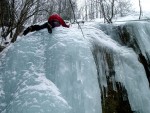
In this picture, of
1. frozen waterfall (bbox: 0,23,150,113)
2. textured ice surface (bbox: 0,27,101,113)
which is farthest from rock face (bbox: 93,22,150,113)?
textured ice surface (bbox: 0,27,101,113)

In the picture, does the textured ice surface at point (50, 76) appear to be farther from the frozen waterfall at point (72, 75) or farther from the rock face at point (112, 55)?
the rock face at point (112, 55)

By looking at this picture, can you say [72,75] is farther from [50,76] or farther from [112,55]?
[112,55]

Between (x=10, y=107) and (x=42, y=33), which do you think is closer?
(x=10, y=107)

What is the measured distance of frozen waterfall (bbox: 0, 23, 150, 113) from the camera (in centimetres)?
359

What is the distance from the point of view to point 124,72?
4.54 metres

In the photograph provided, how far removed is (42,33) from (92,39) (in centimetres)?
92

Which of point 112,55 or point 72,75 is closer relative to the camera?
point 72,75

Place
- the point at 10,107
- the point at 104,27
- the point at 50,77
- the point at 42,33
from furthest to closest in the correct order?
the point at 104,27, the point at 42,33, the point at 50,77, the point at 10,107

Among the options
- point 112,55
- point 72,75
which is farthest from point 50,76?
point 112,55

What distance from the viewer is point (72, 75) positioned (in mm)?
3871

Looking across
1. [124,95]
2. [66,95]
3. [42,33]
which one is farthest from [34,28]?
[124,95]

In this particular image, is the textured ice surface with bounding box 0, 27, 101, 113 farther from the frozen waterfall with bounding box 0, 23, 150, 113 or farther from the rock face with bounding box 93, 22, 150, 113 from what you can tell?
the rock face with bounding box 93, 22, 150, 113

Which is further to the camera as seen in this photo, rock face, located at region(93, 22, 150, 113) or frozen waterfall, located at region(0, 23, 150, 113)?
rock face, located at region(93, 22, 150, 113)

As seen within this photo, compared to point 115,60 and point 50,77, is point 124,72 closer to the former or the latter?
point 115,60
